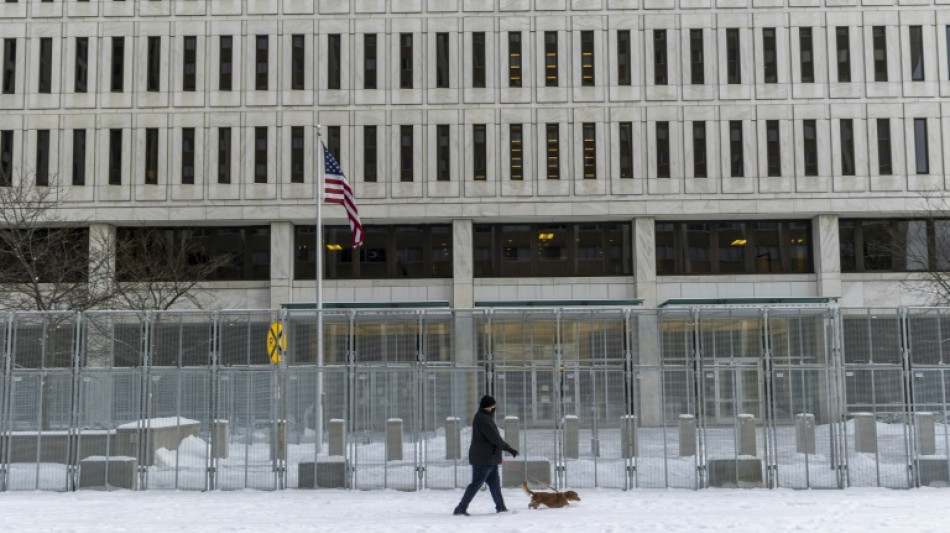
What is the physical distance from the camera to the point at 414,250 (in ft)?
138

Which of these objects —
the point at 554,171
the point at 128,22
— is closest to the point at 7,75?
the point at 128,22

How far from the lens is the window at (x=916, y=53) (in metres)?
40.5

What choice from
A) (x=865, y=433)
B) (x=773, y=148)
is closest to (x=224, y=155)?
(x=773, y=148)

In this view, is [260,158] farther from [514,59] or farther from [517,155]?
[514,59]

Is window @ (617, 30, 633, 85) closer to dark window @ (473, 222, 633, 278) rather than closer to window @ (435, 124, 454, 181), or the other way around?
dark window @ (473, 222, 633, 278)

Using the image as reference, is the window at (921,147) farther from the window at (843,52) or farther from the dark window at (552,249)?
the dark window at (552,249)

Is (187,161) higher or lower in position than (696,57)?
lower

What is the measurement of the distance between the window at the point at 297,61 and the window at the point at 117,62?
22.8 ft

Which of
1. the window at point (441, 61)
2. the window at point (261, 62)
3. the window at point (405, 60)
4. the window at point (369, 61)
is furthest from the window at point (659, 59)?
the window at point (261, 62)

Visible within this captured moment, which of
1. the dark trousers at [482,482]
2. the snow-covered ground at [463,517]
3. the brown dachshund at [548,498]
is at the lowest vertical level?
the snow-covered ground at [463,517]

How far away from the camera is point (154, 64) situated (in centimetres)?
4147

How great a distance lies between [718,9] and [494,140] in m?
10.5

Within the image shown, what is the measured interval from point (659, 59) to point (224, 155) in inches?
714

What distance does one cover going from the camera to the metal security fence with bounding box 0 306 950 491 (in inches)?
718
